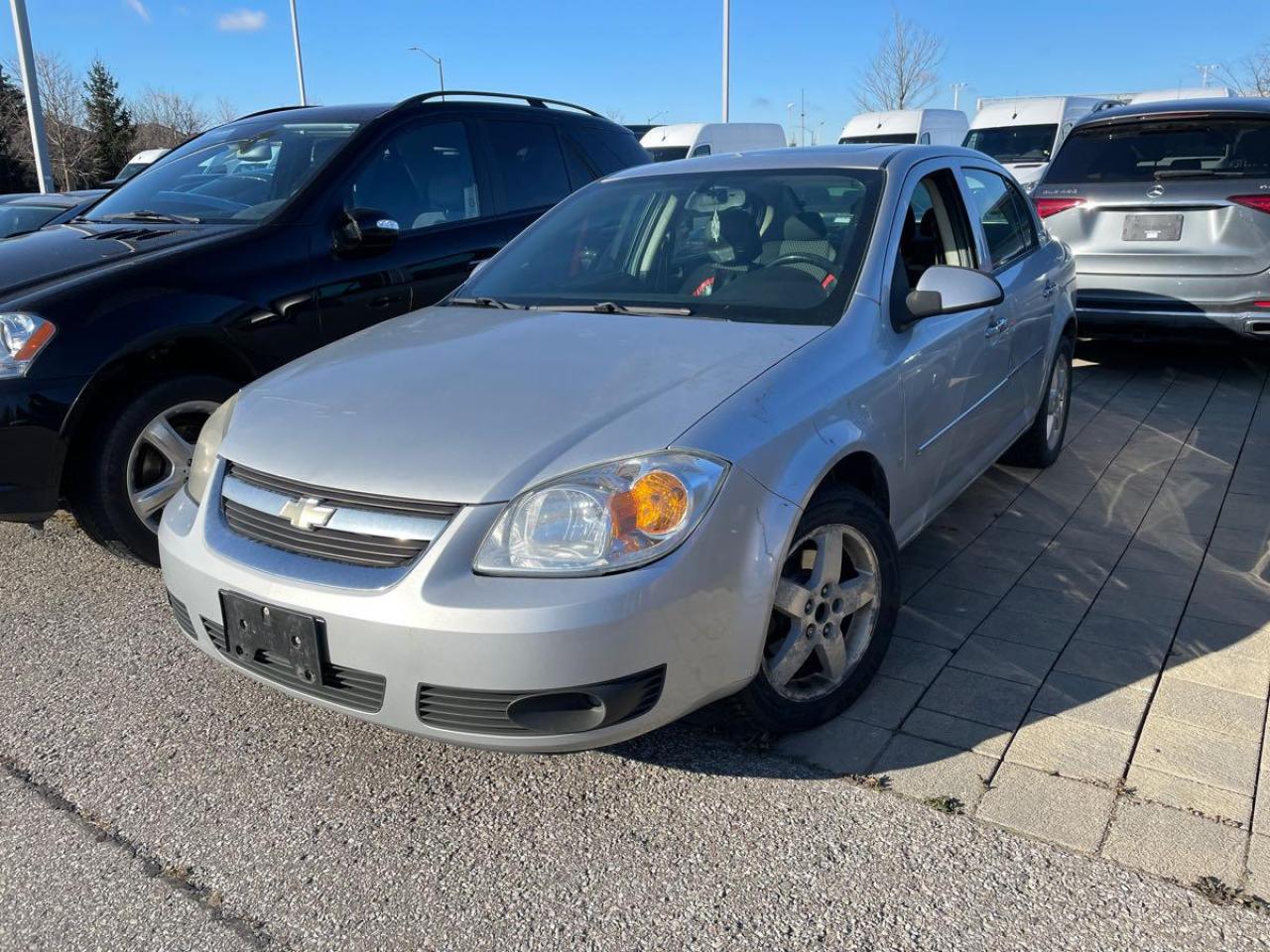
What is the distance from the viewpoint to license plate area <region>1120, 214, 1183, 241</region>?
6617mm

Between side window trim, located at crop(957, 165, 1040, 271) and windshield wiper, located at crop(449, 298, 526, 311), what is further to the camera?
side window trim, located at crop(957, 165, 1040, 271)

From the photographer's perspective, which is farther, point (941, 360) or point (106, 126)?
point (106, 126)

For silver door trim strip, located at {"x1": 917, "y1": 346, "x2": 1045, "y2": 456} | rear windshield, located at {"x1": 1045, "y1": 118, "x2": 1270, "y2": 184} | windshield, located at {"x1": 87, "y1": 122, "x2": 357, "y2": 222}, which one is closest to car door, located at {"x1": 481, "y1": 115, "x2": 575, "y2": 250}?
windshield, located at {"x1": 87, "y1": 122, "x2": 357, "y2": 222}

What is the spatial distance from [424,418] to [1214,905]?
6.96 feet

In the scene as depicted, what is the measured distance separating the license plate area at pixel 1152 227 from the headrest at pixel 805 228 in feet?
14.2

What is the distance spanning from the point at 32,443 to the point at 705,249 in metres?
2.46

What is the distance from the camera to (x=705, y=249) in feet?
11.7

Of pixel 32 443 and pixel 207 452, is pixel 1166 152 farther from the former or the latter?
pixel 32 443

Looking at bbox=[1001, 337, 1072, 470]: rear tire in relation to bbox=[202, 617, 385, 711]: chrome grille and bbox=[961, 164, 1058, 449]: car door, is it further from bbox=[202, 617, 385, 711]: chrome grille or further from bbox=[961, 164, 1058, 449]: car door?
bbox=[202, 617, 385, 711]: chrome grille

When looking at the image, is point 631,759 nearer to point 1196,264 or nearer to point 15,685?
point 15,685

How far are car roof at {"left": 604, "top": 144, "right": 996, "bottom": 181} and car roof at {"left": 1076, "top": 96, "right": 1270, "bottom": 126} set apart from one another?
361 cm

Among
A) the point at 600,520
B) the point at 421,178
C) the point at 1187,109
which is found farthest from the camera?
the point at 1187,109

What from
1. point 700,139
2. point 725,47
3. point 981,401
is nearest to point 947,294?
point 981,401

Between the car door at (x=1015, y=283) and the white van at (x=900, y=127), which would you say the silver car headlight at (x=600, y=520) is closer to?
the car door at (x=1015, y=283)
